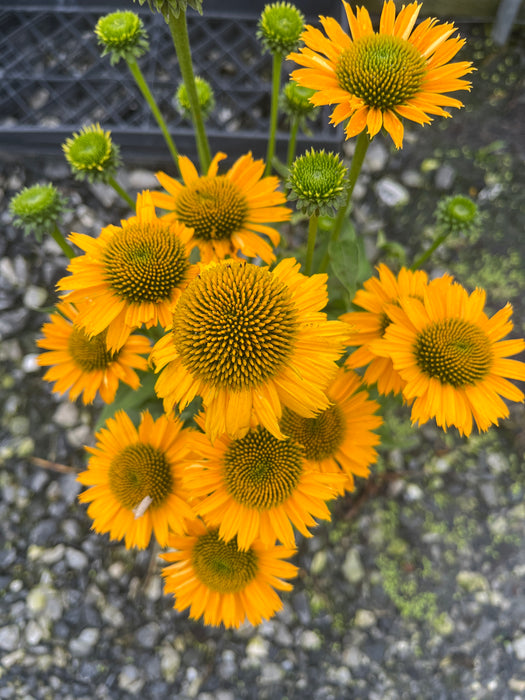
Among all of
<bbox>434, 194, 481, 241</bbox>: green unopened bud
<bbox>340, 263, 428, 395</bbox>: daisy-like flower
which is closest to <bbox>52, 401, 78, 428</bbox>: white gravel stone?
<bbox>340, 263, 428, 395</bbox>: daisy-like flower

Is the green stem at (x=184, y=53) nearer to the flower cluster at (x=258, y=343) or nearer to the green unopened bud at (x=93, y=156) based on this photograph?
the flower cluster at (x=258, y=343)

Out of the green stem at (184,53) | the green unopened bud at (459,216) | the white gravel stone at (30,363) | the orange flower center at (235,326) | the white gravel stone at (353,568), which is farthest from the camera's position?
the white gravel stone at (30,363)

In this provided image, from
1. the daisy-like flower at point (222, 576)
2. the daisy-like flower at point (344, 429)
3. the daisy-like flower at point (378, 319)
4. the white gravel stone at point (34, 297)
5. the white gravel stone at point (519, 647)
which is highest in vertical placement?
the white gravel stone at point (34, 297)

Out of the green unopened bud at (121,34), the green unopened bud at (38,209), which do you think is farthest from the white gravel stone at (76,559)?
the green unopened bud at (121,34)

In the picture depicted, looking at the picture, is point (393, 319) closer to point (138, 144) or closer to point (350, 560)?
point (350, 560)

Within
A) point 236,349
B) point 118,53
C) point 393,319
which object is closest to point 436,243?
point 393,319

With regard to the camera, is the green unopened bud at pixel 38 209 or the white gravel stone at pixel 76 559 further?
the white gravel stone at pixel 76 559

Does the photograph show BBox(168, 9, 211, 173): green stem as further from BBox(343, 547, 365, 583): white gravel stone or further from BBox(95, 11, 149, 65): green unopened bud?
BBox(343, 547, 365, 583): white gravel stone
